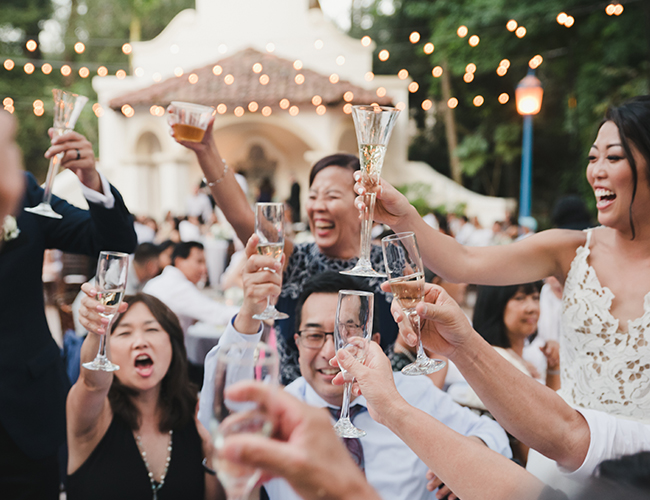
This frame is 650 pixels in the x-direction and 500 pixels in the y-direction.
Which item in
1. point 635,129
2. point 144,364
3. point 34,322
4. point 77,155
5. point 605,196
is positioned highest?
point 635,129

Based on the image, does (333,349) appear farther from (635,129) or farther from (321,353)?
(635,129)

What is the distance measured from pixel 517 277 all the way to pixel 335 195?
2.82ft

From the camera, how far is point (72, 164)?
2.02 metres

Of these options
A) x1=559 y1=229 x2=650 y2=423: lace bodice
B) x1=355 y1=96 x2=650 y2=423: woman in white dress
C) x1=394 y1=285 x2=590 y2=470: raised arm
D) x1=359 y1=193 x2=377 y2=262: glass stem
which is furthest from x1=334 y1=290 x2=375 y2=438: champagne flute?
x1=559 y1=229 x2=650 y2=423: lace bodice

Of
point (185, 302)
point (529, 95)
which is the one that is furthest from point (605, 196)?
point (529, 95)

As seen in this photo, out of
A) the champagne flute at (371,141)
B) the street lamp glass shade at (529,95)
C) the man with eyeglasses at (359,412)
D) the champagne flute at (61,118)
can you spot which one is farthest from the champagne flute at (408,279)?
the street lamp glass shade at (529,95)

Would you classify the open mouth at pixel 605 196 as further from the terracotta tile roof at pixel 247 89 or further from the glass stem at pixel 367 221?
the terracotta tile roof at pixel 247 89

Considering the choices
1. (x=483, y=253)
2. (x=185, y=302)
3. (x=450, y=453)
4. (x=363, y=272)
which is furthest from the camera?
(x=185, y=302)

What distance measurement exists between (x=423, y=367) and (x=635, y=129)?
111 cm

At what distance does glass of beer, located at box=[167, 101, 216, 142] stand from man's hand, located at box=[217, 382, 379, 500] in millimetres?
1408

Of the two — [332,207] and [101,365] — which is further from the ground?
[332,207]

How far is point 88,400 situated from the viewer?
203cm

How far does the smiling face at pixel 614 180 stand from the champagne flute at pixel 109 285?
5.38ft

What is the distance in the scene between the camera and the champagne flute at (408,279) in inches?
60.5
